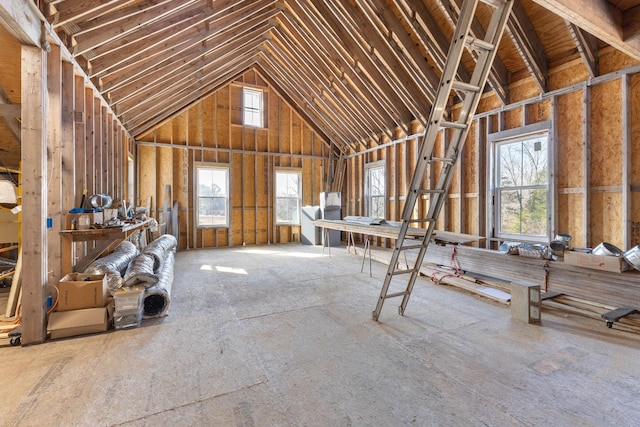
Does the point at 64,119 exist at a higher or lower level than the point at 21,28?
lower

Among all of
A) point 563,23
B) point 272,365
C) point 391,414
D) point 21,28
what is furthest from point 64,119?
point 563,23

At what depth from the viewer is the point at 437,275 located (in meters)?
4.64

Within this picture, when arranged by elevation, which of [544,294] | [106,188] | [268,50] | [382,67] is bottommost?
[544,294]

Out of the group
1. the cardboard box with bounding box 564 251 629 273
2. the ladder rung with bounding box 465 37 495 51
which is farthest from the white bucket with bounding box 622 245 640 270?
the ladder rung with bounding box 465 37 495 51

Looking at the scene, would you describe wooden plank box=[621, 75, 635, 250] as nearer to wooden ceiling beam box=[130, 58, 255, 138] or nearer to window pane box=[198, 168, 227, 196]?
wooden ceiling beam box=[130, 58, 255, 138]

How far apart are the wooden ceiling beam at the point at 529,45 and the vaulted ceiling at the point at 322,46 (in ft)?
0.05

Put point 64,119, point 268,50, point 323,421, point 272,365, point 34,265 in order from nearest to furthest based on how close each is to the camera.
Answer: point 323,421
point 272,365
point 34,265
point 64,119
point 268,50

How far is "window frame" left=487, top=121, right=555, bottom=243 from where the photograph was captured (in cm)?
434

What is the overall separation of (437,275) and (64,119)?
213 inches

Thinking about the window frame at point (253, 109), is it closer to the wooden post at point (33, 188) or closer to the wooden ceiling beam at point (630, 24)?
the wooden post at point (33, 188)

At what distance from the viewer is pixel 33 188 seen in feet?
8.31

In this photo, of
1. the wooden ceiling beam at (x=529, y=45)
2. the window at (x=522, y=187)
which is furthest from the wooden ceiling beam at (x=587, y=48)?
the window at (x=522, y=187)

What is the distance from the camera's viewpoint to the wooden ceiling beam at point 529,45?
157 inches

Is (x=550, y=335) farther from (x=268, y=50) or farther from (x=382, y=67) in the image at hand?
(x=268, y=50)
